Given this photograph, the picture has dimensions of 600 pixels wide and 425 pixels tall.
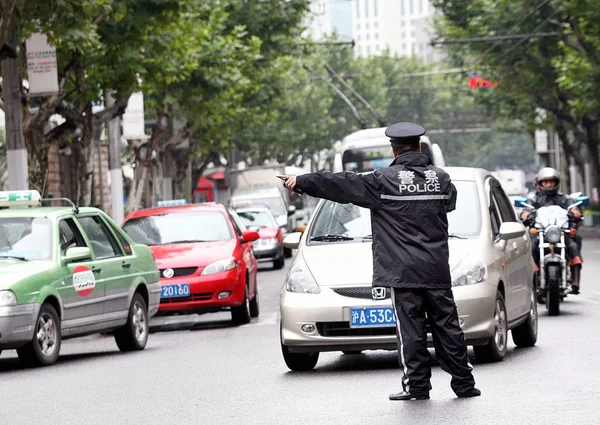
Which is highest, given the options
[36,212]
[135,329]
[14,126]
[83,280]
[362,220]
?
[14,126]

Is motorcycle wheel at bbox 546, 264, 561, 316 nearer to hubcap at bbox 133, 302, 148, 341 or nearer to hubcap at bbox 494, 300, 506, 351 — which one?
hubcap at bbox 133, 302, 148, 341

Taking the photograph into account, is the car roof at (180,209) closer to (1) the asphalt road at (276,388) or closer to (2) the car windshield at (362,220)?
(1) the asphalt road at (276,388)

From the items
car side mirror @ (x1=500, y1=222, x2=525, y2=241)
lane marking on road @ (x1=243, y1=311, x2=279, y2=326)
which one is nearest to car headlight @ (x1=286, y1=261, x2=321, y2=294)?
car side mirror @ (x1=500, y1=222, x2=525, y2=241)

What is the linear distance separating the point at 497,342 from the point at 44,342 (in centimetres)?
412

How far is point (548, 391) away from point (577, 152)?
46.5 metres

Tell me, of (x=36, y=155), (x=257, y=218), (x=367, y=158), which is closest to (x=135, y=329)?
(x=36, y=155)

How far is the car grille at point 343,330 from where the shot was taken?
1052cm

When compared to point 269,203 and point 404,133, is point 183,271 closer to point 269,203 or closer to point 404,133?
point 404,133

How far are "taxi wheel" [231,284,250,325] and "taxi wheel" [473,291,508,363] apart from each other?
6794 mm

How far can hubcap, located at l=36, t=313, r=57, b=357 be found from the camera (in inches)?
501

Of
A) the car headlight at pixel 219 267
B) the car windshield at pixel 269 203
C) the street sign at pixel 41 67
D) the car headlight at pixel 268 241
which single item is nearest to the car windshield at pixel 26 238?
the car headlight at pixel 219 267

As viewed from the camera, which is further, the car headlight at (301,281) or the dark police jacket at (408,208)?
the car headlight at (301,281)

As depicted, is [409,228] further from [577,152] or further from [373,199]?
[577,152]

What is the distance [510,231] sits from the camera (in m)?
11.5
